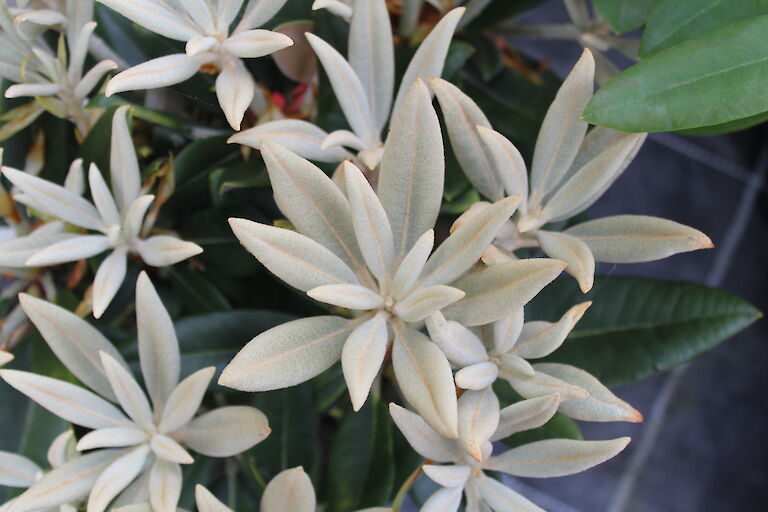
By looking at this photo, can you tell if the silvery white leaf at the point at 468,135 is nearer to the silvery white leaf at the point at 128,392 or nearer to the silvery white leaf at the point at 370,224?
the silvery white leaf at the point at 370,224

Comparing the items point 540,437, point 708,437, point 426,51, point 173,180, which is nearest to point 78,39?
point 173,180

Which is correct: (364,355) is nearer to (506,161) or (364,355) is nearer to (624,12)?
(506,161)

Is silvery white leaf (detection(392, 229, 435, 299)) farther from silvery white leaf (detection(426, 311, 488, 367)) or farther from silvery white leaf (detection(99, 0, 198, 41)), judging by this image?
silvery white leaf (detection(99, 0, 198, 41))

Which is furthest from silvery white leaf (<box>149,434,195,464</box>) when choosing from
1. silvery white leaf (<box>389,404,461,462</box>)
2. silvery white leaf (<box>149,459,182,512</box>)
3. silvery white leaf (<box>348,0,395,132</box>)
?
silvery white leaf (<box>348,0,395,132</box>)

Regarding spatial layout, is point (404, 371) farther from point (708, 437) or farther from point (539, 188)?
point (708, 437)

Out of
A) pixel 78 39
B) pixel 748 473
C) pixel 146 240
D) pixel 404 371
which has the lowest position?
pixel 748 473

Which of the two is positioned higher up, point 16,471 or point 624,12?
point 624,12

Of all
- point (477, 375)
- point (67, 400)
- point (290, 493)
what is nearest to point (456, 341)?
point (477, 375)
